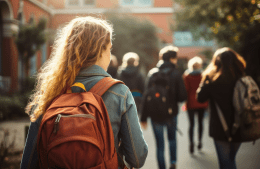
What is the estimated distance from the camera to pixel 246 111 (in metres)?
2.95

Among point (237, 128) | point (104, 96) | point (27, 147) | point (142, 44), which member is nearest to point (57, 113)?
point (104, 96)

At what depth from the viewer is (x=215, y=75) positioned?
3.26 metres

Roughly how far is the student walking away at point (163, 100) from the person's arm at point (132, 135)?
2.50 metres

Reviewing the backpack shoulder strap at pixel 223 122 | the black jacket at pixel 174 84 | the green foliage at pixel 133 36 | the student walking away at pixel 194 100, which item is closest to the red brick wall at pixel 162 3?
the green foliage at pixel 133 36

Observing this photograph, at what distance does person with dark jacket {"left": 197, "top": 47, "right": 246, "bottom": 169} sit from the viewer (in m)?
3.12

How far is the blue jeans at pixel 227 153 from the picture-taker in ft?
10.2

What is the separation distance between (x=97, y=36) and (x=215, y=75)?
6.76ft

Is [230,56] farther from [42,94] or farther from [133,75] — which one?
[133,75]

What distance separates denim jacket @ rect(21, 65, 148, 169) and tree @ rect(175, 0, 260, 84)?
17.6 feet

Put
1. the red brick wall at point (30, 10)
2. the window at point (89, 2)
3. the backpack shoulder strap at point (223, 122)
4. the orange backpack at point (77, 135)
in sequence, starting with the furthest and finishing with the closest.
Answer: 1. the window at point (89, 2)
2. the red brick wall at point (30, 10)
3. the backpack shoulder strap at point (223, 122)
4. the orange backpack at point (77, 135)

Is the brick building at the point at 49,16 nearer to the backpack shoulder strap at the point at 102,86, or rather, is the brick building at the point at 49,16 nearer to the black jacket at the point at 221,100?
the black jacket at the point at 221,100

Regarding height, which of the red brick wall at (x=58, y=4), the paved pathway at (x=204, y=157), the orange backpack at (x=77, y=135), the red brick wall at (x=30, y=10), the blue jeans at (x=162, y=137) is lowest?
the paved pathway at (x=204, y=157)

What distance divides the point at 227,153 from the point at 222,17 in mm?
5561

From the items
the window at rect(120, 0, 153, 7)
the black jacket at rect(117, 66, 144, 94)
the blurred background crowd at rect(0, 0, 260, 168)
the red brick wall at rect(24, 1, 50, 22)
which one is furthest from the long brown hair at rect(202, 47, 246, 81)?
the window at rect(120, 0, 153, 7)
